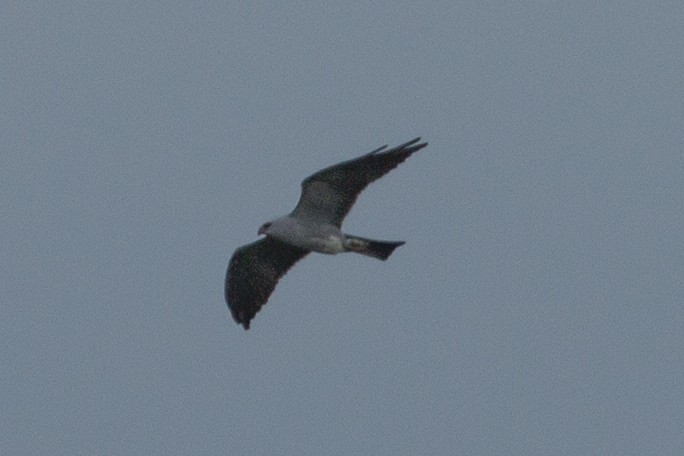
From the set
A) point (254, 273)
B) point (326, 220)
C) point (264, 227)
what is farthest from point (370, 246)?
point (254, 273)

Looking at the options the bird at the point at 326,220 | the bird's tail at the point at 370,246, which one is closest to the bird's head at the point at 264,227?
the bird at the point at 326,220

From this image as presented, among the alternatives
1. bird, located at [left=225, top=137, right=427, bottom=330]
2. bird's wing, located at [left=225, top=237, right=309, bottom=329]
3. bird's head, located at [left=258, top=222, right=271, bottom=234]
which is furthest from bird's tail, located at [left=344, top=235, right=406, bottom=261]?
bird's wing, located at [left=225, top=237, right=309, bottom=329]

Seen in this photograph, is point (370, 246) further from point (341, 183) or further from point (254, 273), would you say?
point (254, 273)

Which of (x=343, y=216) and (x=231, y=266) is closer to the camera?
(x=343, y=216)

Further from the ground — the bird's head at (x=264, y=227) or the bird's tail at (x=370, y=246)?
the bird's head at (x=264, y=227)

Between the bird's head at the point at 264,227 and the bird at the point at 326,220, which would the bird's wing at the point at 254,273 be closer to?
the bird at the point at 326,220

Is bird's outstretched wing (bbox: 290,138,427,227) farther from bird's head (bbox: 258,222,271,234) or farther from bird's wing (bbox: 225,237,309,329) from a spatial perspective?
bird's wing (bbox: 225,237,309,329)

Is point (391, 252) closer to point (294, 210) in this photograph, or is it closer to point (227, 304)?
point (294, 210)

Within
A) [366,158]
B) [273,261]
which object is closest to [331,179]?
[366,158]
